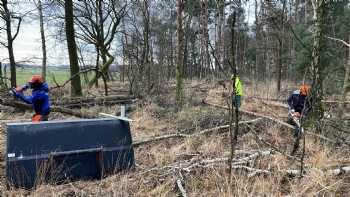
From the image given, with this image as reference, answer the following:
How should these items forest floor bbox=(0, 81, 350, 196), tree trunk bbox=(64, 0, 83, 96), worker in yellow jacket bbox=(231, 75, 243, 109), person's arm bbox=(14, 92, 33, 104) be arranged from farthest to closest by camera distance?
tree trunk bbox=(64, 0, 83, 96) → person's arm bbox=(14, 92, 33, 104) → forest floor bbox=(0, 81, 350, 196) → worker in yellow jacket bbox=(231, 75, 243, 109)

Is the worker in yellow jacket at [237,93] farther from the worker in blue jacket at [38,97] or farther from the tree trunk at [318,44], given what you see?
the worker in blue jacket at [38,97]

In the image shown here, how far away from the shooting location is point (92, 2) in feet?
73.9

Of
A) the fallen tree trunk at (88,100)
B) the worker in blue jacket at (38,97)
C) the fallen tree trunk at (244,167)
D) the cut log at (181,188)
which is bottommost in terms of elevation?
the cut log at (181,188)

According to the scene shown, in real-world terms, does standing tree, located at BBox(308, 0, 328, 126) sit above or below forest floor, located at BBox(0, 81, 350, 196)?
above

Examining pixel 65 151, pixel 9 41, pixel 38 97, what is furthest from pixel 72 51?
pixel 65 151

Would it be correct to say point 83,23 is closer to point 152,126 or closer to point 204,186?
point 152,126

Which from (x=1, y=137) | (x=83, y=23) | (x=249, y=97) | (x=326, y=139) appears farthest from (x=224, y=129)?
(x=83, y=23)

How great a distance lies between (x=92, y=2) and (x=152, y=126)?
16549mm

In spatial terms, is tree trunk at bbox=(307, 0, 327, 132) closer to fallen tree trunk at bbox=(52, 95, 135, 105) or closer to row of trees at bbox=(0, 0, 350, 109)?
row of trees at bbox=(0, 0, 350, 109)

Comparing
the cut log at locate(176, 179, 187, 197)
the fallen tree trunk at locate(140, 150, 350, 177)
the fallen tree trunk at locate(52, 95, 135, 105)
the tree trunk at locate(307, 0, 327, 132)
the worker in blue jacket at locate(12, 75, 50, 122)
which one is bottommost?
the cut log at locate(176, 179, 187, 197)

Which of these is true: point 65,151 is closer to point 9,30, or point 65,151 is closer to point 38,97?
point 38,97

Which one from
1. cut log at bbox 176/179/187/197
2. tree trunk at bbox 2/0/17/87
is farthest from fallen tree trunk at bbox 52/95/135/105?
cut log at bbox 176/179/187/197

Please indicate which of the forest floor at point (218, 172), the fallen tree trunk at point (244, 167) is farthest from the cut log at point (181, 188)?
the fallen tree trunk at point (244, 167)

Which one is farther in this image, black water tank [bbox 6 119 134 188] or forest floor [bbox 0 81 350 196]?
black water tank [bbox 6 119 134 188]
